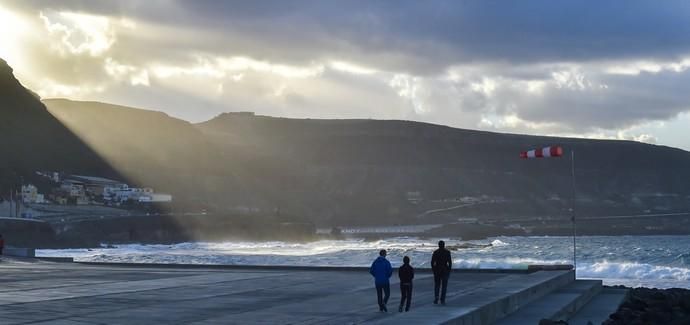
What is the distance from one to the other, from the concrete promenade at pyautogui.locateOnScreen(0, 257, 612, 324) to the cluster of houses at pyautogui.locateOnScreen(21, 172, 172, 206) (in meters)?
101

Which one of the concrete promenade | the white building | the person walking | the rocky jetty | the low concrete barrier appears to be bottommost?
the rocky jetty

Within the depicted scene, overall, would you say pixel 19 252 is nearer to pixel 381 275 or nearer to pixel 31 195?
pixel 381 275

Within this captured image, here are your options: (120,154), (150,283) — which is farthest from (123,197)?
(150,283)

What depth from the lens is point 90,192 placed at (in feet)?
499

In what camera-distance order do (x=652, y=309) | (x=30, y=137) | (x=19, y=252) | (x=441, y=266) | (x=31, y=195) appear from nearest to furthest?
(x=441, y=266) < (x=652, y=309) < (x=19, y=252) < (x=31, y=195) < (x=30, y=137)

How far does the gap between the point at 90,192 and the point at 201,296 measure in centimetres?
13256

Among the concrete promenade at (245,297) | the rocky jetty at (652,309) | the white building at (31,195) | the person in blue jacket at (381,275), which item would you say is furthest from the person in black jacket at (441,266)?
the white building at (31,195)

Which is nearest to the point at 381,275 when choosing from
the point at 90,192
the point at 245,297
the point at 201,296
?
the point at 245,297

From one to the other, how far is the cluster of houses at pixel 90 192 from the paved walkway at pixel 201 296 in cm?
10077

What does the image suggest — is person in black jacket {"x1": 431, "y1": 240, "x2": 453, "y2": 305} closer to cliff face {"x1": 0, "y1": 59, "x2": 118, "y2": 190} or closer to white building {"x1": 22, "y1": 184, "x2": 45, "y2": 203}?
white building {"x1": 22, "y1": 184, "x2": 45, "y2": 203}

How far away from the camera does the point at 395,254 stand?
2977 inches

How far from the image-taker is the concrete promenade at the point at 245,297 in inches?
723

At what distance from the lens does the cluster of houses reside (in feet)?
440

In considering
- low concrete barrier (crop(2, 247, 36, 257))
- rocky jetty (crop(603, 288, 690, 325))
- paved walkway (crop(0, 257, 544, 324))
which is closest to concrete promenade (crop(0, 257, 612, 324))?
paved walkway (crop(0, 257, 544, 324))
